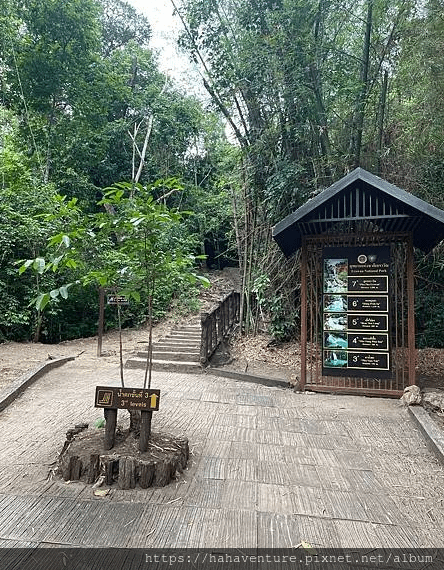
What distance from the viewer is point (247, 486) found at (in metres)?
2.65

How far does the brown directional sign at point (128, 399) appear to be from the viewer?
2.69 metres

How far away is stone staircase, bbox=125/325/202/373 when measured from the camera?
6968 mm

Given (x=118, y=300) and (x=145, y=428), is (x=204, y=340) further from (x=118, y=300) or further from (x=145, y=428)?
(x=145, y=428)

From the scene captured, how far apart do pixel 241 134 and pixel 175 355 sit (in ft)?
16.9

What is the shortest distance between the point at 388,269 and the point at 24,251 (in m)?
8.65

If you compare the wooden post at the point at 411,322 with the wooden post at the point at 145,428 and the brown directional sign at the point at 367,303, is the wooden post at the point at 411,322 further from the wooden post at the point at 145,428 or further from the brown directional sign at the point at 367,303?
the wooden post at the point at 145,428

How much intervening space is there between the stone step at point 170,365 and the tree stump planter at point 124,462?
12.9ft

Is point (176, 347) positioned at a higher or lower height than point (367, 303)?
lower

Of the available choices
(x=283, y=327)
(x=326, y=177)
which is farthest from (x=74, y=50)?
(x=283, y=327)

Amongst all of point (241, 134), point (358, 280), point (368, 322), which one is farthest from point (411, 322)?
point (241, 134)

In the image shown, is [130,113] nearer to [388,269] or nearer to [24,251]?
[24,251]

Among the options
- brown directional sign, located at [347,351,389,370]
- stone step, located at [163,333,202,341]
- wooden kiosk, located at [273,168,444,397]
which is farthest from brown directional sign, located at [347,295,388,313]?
stone step, located at [163,333,202,341]

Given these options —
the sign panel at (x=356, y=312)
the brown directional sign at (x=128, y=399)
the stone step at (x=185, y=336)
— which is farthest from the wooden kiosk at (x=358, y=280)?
the stone step at (x=185, y=336)

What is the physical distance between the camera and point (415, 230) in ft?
17.4
